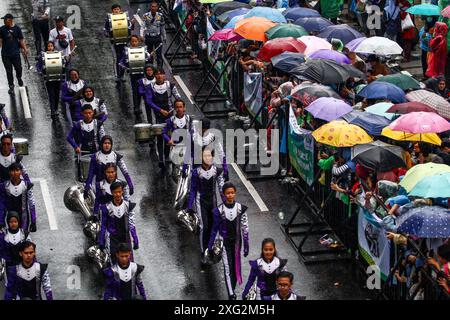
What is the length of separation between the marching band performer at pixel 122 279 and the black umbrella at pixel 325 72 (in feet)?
23.1

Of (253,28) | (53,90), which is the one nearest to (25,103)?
(53,90)

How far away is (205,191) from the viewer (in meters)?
20.0

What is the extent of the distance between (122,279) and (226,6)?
1278 centimetres

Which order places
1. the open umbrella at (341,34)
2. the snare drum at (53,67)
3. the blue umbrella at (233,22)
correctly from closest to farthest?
the open umbrella at (341,34)
the blue umbrella at (233,22)
the snare drum at (53,67)

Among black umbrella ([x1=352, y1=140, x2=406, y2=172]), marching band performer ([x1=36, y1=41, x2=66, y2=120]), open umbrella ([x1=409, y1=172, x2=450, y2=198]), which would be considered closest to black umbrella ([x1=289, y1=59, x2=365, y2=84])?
black umbrella ([x1=352, y1=140, x2=406, y2=172])

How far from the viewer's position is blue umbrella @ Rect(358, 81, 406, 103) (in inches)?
862

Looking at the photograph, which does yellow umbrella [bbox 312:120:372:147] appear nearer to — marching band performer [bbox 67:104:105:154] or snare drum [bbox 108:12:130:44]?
marching band performer [bbox 67:104:105:154]

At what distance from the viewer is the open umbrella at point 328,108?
21.2m

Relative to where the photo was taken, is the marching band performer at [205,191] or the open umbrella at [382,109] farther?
the open umbrella at [382,109]

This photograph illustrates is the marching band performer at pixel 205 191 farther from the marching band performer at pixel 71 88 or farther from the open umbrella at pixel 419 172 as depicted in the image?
the marching band performer at pixel 71 88

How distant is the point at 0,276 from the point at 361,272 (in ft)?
18.1

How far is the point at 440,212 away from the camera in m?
17.0

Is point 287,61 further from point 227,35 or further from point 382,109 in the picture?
point 382,109

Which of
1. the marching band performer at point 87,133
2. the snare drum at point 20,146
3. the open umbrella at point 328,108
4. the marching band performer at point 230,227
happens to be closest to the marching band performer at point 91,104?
the marching band performer at point 87,133
